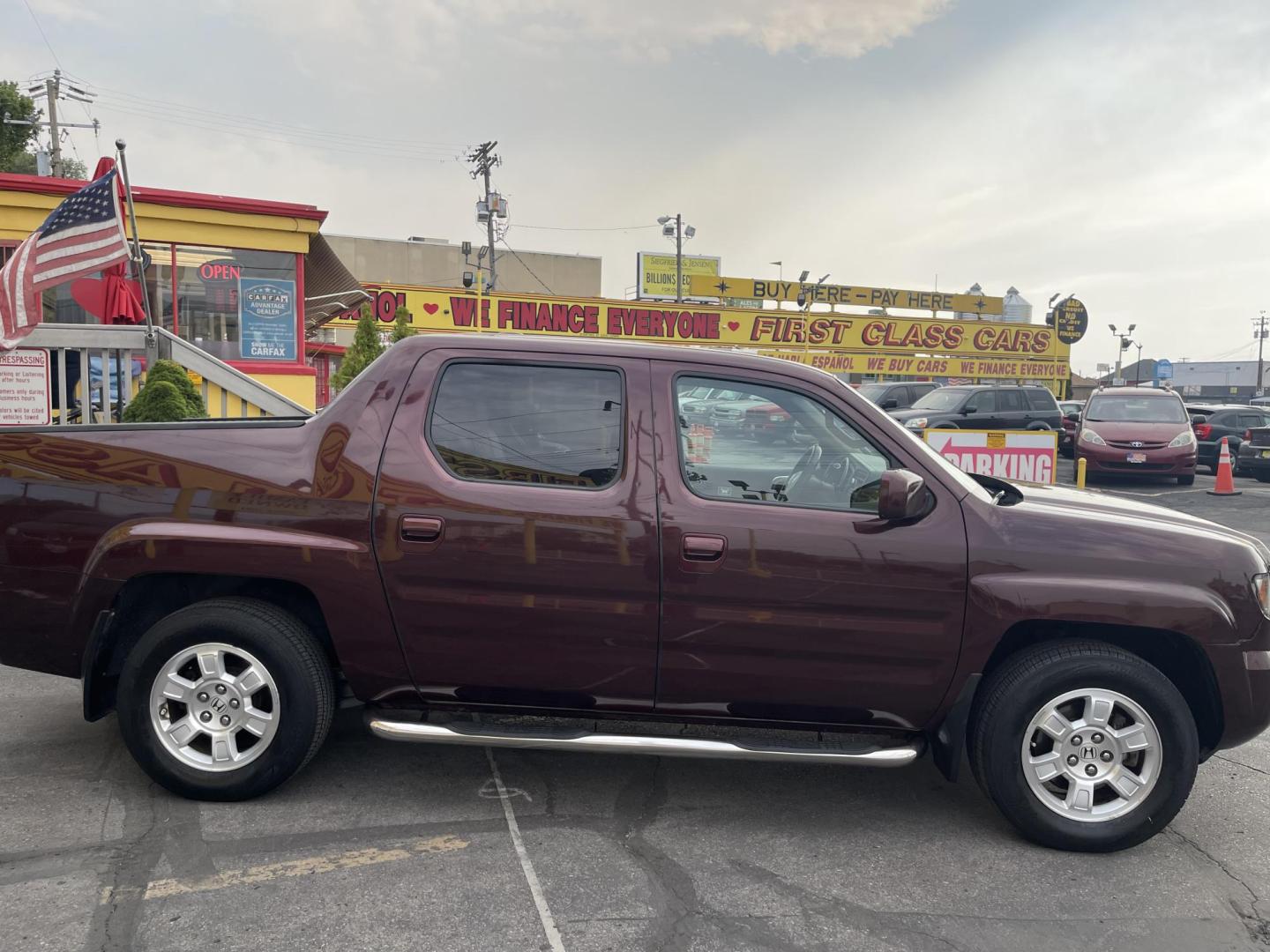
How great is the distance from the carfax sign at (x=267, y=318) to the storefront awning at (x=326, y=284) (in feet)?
2.69

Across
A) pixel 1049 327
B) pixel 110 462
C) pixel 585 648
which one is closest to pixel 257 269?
pixel 110 462

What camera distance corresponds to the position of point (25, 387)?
829cm

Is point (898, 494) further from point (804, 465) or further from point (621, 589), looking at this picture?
point (621, 589)

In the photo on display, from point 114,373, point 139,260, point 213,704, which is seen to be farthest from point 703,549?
point 114,373

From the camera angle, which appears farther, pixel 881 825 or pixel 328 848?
pixel 881 825

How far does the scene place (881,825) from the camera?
148 inches

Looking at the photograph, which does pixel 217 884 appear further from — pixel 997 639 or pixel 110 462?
pixel 997 639

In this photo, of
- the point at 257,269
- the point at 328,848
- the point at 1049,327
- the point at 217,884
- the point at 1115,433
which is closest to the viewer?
the point at 217,884

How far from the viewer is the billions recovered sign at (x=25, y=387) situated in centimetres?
823

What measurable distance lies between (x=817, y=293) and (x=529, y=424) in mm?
46971

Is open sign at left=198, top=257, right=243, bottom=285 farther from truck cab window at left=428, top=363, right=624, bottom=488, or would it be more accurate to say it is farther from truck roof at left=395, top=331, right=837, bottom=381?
truck cab window at left=428, top=363, right=624, bottom=488

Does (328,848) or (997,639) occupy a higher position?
(997,639)

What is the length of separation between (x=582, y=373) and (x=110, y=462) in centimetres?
181

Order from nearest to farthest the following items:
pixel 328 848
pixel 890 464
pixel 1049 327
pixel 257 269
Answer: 1. pixel 328 848
2. pixel 890 464
3. pixel 257 269
4. pixel 1049 327
